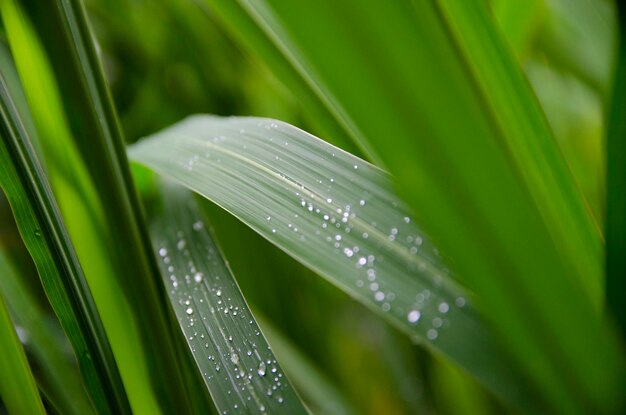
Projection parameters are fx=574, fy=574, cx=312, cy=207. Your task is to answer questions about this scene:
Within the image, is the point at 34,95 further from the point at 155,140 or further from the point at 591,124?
the point at 591,124

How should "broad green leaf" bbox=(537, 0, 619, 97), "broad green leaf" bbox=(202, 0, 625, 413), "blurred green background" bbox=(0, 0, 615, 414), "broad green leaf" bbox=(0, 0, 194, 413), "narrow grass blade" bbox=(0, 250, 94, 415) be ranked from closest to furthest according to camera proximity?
"broad green leaf" bbox=(202, 0, 625, 413) < "broad green leaf" bbox=(0, 0, 194, 413) < "narrow grass blade" bbox=(0, 250, 94, 415) < "broad green leaf" bbox=(537, 0, 619, 97) < "blurred green background" bbox=(0, 0, 615, 414)

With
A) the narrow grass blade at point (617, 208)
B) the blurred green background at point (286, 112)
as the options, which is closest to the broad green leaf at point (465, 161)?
the narrow grass blade at point (617, 208)

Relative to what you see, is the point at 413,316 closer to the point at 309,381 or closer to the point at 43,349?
the point at 43,349

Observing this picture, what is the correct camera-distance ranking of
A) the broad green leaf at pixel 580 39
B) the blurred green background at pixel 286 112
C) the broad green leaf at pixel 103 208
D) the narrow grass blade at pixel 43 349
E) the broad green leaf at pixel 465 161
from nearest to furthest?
the broad green leaf at pixel 465 161 → the broad green leaf at pixel 103 208 → the narrow grass blade at pixel 43 349 → the broad green leaf at pixel 580 39 → the blurred green background at pixel 286 112

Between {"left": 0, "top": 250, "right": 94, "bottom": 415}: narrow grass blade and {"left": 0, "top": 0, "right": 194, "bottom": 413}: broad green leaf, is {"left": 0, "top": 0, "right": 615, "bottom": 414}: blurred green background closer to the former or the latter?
{"left": 0, "top": 250, "right": 94, "bottom": 415}: narrow grass blade

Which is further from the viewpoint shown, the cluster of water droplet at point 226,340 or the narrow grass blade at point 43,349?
the narrow grass blade at point 43,349

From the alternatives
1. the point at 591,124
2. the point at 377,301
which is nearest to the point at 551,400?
the point at 377,301

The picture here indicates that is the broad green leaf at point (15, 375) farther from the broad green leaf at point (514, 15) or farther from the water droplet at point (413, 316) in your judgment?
the broad green leaf at point (514, 15)

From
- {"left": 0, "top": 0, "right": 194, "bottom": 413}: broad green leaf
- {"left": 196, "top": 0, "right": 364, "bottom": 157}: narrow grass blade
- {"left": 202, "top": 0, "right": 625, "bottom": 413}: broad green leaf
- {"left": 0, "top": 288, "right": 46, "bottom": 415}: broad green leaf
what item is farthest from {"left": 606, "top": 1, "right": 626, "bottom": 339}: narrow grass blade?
{"left": 0, "top": 288, "right": 46, "bottom": 415}: broad green leaf
